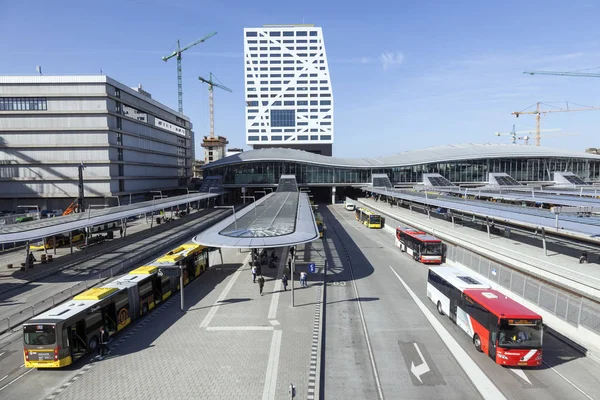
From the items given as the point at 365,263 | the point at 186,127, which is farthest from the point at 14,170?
the point at 365,263

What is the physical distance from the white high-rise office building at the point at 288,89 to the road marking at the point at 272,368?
13130cm

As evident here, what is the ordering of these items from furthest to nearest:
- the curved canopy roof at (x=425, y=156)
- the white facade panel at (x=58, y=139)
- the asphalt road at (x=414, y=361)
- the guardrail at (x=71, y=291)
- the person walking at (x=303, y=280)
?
the curved canopy roof at (x=425, y=156) < the white facade panel at (x=58, y=139) < the person walking at (x=303, y=280) < the guardrail at (x=71, y=291) < the asphalt road at (x=414, y=361)

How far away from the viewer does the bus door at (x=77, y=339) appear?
16.9 metres

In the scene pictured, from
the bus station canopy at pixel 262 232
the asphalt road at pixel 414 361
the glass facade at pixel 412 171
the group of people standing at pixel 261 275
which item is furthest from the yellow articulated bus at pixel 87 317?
the glass facade at pixel 412 171

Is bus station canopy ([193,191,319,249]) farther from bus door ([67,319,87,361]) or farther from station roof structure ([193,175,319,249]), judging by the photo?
bus door ([67,319,87,361])

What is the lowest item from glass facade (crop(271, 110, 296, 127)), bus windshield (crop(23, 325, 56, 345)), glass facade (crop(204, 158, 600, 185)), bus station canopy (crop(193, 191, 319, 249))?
bus windshield (crop(23, 325, 56, 345))

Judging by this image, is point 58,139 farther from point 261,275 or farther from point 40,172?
point 261,275

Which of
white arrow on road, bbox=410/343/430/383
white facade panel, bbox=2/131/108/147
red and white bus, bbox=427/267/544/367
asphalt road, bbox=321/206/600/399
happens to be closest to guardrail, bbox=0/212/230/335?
asphalt road, bbox=321/206/600/399

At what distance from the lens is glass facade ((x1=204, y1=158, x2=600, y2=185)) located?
99812 mm

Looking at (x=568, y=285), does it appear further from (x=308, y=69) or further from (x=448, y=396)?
(x=308, y=69)

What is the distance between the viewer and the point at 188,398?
14172 millimetres

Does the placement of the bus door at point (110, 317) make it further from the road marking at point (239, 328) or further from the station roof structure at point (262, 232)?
the station roof structure at point (262, 232)

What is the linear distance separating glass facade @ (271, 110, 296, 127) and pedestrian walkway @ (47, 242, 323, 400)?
126648 millimetres

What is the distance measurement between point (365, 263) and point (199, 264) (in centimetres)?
1541
